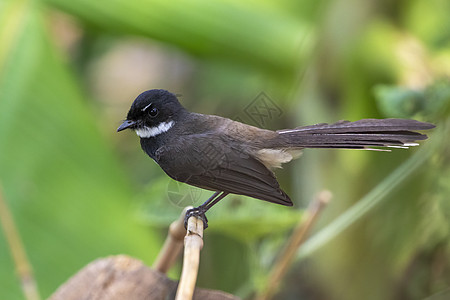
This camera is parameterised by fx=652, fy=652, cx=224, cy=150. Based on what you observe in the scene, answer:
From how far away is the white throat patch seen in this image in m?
0.86

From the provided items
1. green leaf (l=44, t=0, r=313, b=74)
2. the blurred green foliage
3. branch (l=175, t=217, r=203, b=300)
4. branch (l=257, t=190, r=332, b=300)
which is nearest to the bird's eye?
branch (l=175, t=217, r=203, b=300)

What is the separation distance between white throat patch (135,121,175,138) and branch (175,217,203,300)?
0.46 ft

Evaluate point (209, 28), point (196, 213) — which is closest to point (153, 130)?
point (196, 213)

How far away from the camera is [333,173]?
1781 mm

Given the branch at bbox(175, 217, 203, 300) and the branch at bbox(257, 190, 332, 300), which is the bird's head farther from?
the branch at bbox(257, 190, 332, 300)

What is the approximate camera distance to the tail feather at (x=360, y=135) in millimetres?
779

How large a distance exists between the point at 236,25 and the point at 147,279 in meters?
1.16

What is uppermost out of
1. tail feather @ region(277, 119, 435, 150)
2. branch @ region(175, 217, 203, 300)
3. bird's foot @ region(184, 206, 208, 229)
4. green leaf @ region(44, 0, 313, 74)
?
green leaf @ region(44, 0, 313, 74)

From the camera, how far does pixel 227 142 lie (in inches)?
36.8

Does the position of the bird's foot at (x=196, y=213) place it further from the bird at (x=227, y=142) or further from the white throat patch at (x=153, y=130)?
the white throat patch at (x=153, y=130)

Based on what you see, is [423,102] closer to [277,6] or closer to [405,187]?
[405,187]

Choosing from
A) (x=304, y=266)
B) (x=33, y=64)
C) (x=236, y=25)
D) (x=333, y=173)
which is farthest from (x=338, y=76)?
(x=33, y=64)

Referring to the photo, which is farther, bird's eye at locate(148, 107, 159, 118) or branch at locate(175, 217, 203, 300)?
bird's eye at locate(148, 107, 159, 118)

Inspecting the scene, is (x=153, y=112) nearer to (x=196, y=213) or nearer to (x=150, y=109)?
(x=150, y=109)
